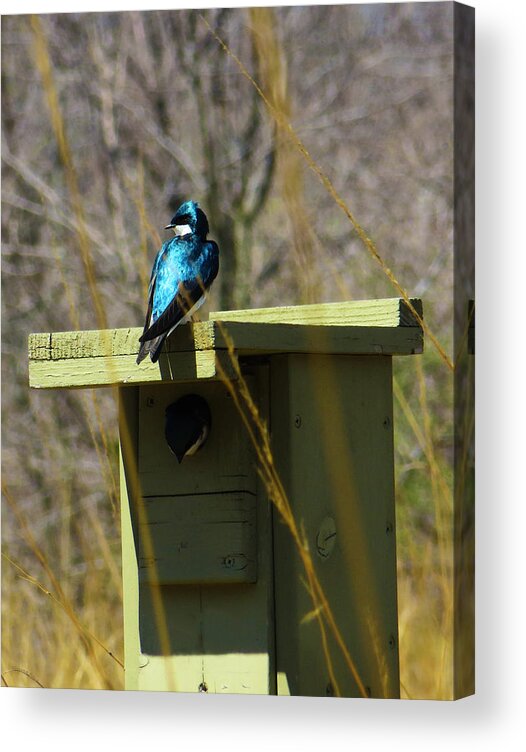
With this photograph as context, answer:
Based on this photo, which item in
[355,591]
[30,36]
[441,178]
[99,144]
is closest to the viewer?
[355,591]

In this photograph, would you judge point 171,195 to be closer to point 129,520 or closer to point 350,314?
point 350,314

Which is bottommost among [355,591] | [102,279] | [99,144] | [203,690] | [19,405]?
[203,690]

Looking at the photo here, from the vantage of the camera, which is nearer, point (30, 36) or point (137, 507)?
point (137, 507)

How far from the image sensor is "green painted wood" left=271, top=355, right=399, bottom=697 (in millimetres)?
2338

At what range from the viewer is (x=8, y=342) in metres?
3.94

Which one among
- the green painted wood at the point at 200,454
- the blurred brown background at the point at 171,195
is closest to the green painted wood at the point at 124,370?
the green painted wood at the point at 200,454

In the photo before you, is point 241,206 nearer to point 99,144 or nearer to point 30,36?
point 99,144

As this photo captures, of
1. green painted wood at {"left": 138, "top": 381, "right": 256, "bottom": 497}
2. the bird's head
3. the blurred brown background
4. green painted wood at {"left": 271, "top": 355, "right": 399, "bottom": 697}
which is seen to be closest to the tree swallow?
green painted wood at {"left": 138, "top": 381, "right": 256, "bottom": 497}

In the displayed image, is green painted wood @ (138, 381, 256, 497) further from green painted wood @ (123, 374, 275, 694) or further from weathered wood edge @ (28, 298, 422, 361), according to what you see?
weathered wood edge @ (28, 298, 422, 361)

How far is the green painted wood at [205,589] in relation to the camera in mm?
2367

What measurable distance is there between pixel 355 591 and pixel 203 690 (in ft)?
1.06

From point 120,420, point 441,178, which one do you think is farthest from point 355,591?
point 441,178

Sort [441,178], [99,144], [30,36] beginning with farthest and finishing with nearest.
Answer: [99,144], [30,36], [441,178]

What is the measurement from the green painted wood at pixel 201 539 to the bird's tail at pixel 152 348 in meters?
0.32
